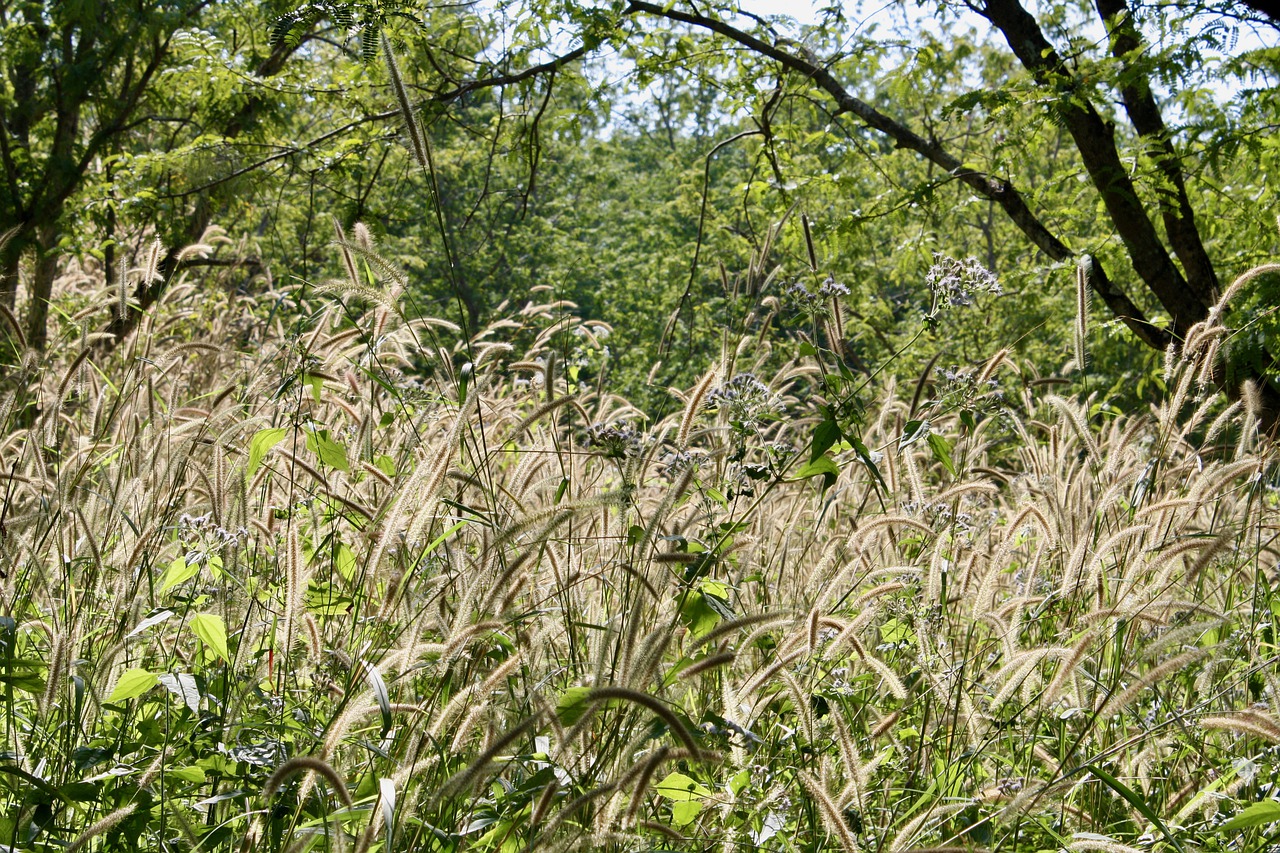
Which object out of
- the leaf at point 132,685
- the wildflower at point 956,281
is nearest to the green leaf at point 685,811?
the leaf at point 132,685

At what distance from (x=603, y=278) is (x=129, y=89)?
20834 mm

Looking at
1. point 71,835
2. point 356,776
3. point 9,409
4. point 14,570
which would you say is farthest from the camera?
point 9,409

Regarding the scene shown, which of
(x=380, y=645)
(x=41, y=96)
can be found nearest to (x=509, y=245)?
(x=41, y=96)

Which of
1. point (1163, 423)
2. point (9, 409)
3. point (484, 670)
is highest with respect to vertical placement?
point (9, 409)

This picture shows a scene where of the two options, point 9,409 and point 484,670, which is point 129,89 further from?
point 484,670

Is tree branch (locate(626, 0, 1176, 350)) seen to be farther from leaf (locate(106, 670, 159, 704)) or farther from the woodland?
leaf (locate(106, 670, 159, 704))

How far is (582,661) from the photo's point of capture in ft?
7.74

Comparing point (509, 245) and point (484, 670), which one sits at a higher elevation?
point (509, 245)

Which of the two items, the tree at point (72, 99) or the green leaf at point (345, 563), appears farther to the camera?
the tree at point (72, 99)

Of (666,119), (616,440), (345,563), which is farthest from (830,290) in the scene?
(666,119)

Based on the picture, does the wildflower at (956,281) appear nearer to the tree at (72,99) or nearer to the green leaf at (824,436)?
the green leaf at (824,436)

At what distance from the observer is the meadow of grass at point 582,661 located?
1715 mm

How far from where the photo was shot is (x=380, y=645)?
6.40 feet

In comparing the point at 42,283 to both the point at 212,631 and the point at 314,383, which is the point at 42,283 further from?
the point at 212,631
